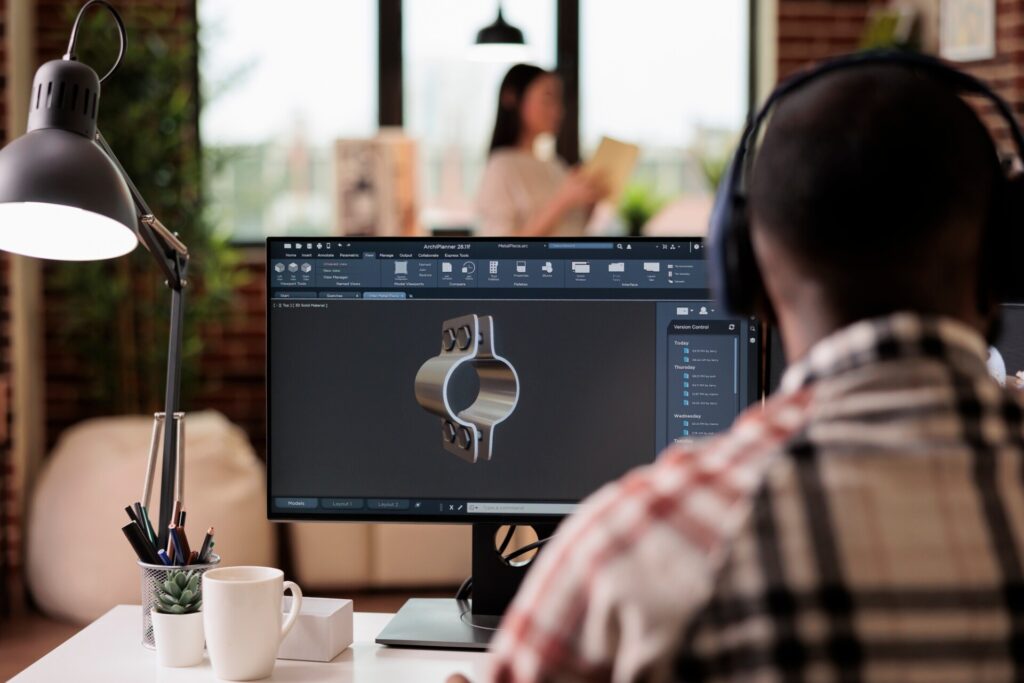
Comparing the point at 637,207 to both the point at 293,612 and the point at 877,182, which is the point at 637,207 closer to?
the point at 293,612

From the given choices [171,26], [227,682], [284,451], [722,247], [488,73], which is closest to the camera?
[722,247]

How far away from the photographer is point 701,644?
0.59 meters

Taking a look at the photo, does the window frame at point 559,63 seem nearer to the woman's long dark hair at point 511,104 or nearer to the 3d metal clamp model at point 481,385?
the woman's long dark hair at point 511,104

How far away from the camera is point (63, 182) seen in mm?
1212

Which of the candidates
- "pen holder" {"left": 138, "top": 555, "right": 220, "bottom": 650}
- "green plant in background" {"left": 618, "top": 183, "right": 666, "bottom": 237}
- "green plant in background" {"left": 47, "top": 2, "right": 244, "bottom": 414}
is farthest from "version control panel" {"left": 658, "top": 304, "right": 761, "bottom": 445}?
"green plant in background" {"left": 618, "top": 183, "right": 666, "bottom": 237}

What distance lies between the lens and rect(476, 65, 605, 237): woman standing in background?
390 cm

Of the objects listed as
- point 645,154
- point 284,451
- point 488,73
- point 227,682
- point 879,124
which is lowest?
point 227,682

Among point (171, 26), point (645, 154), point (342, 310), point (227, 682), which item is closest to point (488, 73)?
point (645, 154)

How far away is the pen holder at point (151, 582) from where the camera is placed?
1356 mm

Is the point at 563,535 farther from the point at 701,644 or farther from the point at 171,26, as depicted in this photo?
the point at 171,26

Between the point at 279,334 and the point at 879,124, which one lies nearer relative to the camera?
the point at 879,124

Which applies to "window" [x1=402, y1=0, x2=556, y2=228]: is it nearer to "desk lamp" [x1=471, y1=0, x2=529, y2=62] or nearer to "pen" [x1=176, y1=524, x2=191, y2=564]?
"desk lamp" [x1=471, y1=0, x2=529, y2=62]

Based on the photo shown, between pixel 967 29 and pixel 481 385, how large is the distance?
3124 millimetres

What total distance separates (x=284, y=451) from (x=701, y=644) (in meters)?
0.96
